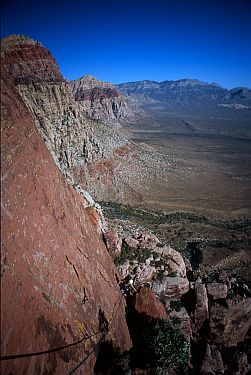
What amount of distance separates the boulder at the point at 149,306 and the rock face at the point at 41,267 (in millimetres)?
2595

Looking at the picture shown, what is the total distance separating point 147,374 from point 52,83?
219 ft

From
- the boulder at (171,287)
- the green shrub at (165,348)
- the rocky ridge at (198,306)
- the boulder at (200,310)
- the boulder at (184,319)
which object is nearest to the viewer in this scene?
the green shrub at (165,348)

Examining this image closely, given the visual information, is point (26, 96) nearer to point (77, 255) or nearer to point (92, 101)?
point (77, 255)

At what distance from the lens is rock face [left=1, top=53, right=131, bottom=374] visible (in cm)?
1023

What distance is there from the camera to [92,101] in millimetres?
199000

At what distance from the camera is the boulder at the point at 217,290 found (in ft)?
76.3

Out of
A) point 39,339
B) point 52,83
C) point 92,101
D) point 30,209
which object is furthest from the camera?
point 92,101

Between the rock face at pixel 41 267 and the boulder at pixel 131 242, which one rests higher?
the rock face at pixel 41 267

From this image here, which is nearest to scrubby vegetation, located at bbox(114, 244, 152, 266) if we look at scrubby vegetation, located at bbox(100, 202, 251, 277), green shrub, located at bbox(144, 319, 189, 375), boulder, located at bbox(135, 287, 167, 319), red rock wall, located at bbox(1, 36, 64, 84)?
boulder, located at bbox(135, 287, 167, 319)

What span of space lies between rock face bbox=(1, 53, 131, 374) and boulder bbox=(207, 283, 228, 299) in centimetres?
855

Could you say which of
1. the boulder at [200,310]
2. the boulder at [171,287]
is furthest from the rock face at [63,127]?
the boulder at [200,310]

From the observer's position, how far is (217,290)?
2353cm

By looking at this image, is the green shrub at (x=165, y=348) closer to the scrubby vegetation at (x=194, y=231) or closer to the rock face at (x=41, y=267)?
the rock face at (x=41, y=267)

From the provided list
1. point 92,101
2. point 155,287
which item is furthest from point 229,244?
point 92,101
